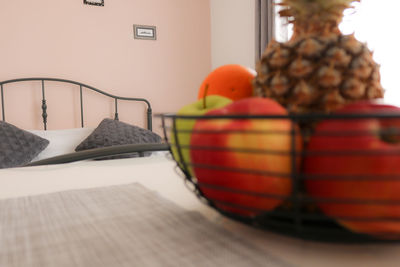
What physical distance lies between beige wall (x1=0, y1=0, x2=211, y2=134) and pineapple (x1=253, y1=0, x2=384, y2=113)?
2724 mm

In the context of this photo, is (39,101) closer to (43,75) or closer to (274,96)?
(43,75)

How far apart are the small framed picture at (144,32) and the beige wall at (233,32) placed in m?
0.66

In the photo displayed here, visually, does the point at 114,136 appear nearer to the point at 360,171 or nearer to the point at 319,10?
the point at 319,10

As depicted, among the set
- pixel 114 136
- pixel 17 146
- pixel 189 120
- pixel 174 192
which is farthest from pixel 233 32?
pixel 189 120

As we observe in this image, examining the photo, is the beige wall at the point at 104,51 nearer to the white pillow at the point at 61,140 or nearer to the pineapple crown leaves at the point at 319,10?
the white pillow at the point at 61,140

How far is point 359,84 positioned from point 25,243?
0.37m

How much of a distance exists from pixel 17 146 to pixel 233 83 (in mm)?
2065

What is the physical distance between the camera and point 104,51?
2902 millimetres

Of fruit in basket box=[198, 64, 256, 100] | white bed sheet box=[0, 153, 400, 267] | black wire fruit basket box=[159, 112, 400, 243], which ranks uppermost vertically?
fruit in basket box=[198, 64, 256, 100]

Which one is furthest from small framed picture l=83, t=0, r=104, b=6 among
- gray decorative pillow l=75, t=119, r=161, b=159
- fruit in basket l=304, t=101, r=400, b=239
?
fruit in basket l=304, t=101, r=400, b=239

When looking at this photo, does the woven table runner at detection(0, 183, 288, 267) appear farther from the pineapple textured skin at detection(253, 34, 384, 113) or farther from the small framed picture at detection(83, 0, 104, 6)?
the small framed picture at detection(83, 0, 104, 6)

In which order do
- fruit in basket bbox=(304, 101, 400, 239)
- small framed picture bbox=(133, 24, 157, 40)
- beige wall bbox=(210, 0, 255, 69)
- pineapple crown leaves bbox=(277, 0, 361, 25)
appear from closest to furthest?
fruit in basket bbox=(304, 101, 400, 239)
pineapple crown leaves bbox=(277, 0, 361, 25)
beige wall bbox=(210, 0, 255, 69)
small framed picture bbox=(133, 24, 157, 40)

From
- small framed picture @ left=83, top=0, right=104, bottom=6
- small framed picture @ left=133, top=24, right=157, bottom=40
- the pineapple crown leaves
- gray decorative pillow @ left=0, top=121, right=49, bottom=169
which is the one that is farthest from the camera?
small framed picture @ left=133, top=24, right=157, bottom=40

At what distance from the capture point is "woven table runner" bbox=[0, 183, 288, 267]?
28 cm
